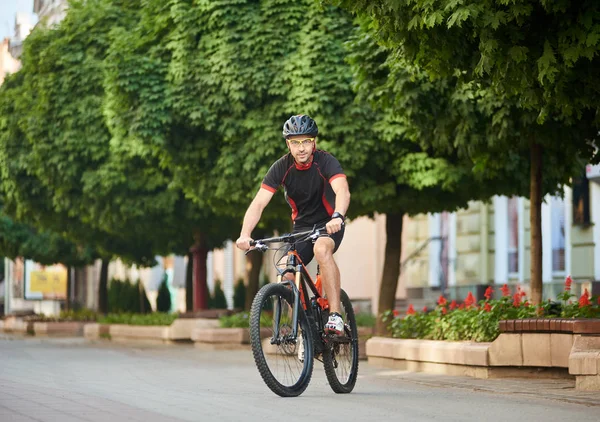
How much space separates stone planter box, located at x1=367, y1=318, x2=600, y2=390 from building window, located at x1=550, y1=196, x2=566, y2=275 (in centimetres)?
1457

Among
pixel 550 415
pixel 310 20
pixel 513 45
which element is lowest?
pixel 550 415

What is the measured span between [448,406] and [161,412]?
2206mm

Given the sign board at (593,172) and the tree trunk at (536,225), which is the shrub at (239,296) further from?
the tree trunk at (536,225)

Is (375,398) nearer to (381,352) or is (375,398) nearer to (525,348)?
(525,348)

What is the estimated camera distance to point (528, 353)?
1354 centimetres

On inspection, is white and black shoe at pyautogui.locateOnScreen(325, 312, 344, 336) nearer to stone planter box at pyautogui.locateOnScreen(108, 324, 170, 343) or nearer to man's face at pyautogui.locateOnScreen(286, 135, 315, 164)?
man's face at pyautogui.locateOnScreen(286, 135, 315, 164)

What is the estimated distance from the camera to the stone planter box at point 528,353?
12.0 m

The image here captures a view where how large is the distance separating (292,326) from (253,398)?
2.13ft

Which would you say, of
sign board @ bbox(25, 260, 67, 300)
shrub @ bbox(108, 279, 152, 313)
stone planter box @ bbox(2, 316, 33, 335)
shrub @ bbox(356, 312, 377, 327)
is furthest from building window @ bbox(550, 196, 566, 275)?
sign board @ bbox(25, 260, 67, 300)

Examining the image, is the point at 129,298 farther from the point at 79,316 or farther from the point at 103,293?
the point at 79,316

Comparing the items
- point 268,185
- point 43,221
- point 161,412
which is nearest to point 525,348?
point 268,185

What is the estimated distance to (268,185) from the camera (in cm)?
1105

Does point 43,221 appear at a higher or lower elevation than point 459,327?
higher

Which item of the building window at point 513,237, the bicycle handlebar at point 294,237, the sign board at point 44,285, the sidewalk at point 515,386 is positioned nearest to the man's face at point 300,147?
the bicycle handlebar at point 294,237
